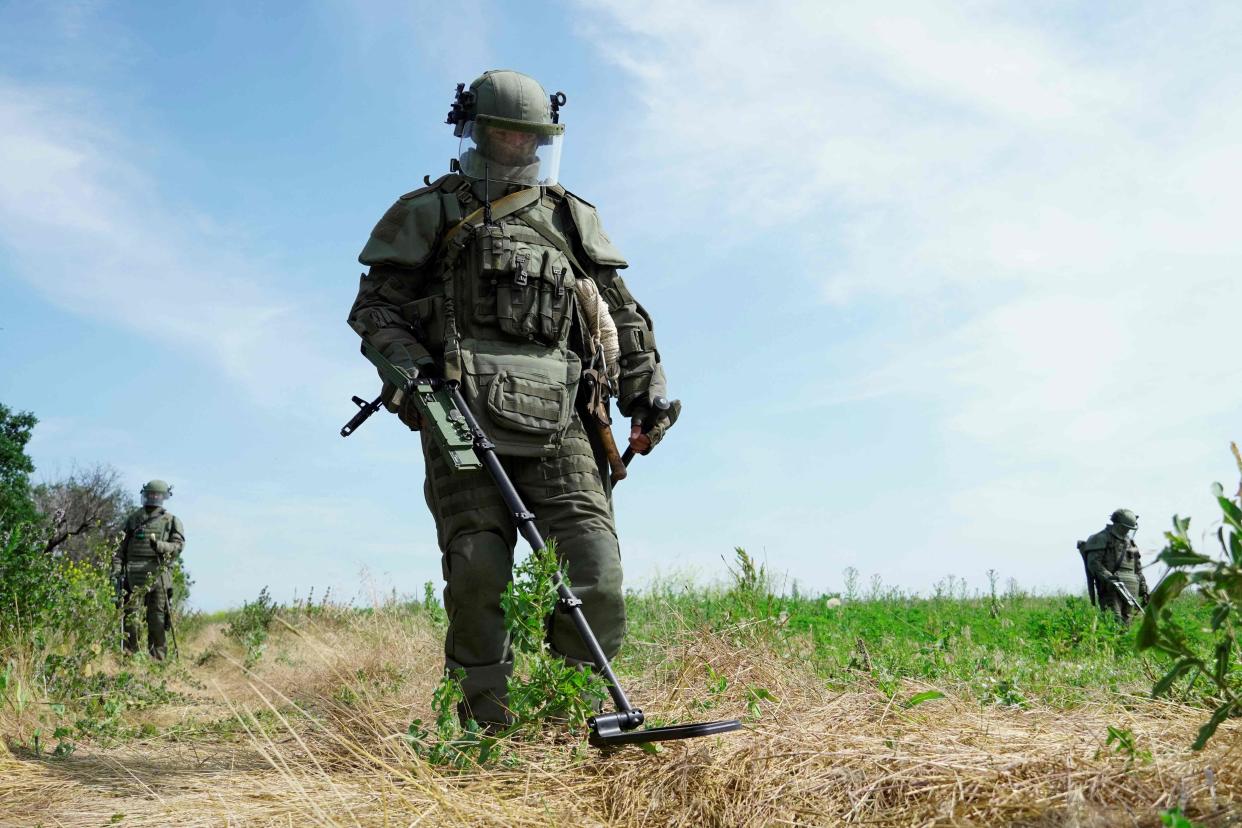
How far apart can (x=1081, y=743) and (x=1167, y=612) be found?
3.26ft

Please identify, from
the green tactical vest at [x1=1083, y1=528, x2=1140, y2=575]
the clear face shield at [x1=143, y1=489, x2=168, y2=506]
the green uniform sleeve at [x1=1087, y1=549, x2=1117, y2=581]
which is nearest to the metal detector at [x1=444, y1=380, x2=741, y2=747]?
the clear face shield at [x1=143, y1=489, x2=168, y2=506]

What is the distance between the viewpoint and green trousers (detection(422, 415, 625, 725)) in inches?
169

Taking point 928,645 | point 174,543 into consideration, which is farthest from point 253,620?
point 928,645

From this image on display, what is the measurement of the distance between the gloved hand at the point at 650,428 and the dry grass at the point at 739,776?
1126 mm

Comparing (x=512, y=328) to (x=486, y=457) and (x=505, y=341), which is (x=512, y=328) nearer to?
(x=505, y=341)

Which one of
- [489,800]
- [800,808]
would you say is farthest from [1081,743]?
[489,800]

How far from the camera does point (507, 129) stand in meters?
4.68

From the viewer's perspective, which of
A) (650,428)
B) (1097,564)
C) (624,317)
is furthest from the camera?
(1097,564)

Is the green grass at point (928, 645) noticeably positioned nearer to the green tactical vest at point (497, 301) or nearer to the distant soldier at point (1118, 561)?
the green tactical vest at point (497, 301)

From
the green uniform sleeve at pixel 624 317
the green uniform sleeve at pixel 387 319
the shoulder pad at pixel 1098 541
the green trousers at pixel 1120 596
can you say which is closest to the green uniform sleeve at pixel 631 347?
the green uniform sleeve at pixel 624 317

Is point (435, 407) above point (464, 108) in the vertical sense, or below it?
below

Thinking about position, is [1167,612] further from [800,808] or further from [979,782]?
[800,808]

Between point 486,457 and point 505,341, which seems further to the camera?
point 505,341

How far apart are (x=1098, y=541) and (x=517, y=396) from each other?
12.8m
